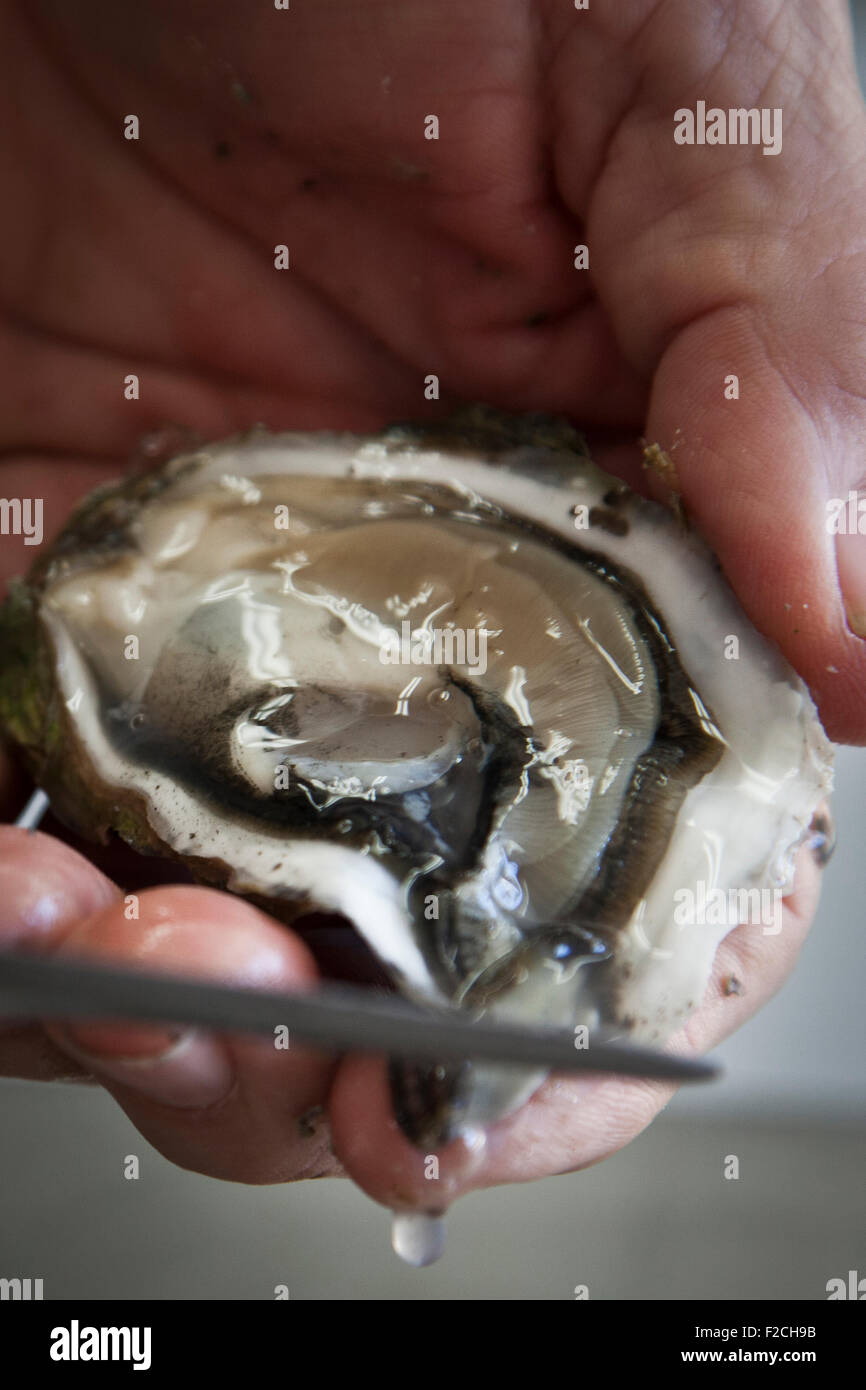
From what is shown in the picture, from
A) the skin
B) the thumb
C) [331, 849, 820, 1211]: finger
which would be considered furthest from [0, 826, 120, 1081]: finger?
the thumb

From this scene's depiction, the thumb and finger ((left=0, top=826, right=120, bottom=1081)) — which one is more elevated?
the thumb

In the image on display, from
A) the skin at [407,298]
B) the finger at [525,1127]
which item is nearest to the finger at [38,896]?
the skin at [407,298]

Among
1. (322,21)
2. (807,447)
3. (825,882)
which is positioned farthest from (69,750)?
(825,882)

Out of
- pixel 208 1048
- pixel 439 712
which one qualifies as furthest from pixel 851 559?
pixel 208 1048

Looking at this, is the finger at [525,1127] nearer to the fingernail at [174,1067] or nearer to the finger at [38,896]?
the fingernail at [174,1067]

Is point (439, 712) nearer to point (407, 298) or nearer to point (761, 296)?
point (761, 296)

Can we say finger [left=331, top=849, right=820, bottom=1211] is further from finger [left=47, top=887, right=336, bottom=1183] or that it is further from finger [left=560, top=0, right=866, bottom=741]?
finger [left=560, top=0, right=866, bottom=741]
